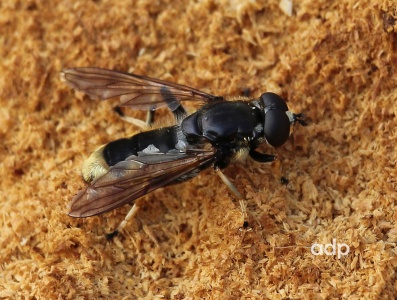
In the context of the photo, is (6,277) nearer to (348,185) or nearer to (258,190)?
(258,190)

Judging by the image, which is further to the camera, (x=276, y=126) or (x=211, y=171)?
(x=211, y=171)

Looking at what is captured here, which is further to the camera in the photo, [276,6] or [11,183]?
[276,6]

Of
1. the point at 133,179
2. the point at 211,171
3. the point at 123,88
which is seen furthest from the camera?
the point at 123,88

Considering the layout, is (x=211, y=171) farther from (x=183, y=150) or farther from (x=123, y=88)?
(x=123, y=88)

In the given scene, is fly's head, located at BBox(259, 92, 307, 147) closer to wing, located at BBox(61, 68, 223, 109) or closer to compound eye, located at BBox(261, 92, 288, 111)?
compound eye, located at BBox(261, 92, 288, 111)

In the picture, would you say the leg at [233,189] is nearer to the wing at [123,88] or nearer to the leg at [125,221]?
the leg at [125,221]

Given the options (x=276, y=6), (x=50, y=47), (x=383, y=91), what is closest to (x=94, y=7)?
(x=50, y=47)

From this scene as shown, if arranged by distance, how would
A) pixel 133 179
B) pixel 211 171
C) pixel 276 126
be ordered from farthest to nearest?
pixel 211 171 < pixel 276 126 < pixel 133 179

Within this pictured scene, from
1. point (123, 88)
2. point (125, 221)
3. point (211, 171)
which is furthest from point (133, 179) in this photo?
point (123, 88)

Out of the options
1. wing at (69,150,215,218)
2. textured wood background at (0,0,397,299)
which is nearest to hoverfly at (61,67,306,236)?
wing at (69,150,215,218)
